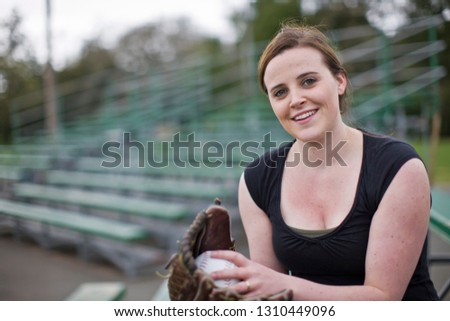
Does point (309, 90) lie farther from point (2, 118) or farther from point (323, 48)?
point (2, 118)

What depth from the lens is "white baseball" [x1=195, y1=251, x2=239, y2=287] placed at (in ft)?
3.16

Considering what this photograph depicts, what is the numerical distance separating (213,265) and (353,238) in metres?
0.32

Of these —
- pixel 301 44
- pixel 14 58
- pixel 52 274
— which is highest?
pixel 14 58

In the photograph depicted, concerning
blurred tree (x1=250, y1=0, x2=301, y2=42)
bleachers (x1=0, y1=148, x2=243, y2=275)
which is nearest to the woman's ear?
bleachers (x1=0, y1=148, x2=243, y2=275)

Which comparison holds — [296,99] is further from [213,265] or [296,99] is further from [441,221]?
[441,221]

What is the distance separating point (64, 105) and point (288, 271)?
739 cm

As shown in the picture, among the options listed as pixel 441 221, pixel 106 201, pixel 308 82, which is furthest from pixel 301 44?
pixel 106 201

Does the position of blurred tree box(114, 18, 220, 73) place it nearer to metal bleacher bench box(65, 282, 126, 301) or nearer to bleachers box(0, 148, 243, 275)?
bleachers box(0, 148, 243, 275)

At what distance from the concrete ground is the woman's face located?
1.99 metres

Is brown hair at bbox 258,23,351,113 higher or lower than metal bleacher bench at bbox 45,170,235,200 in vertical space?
higher

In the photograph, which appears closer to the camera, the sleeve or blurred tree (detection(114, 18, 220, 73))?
the sleeve

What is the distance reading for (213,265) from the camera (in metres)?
1.00

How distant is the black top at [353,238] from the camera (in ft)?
3.45

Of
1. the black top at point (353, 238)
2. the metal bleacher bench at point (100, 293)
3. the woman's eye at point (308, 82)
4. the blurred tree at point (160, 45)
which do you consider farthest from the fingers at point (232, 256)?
the blurred tree at point (160, 45)
